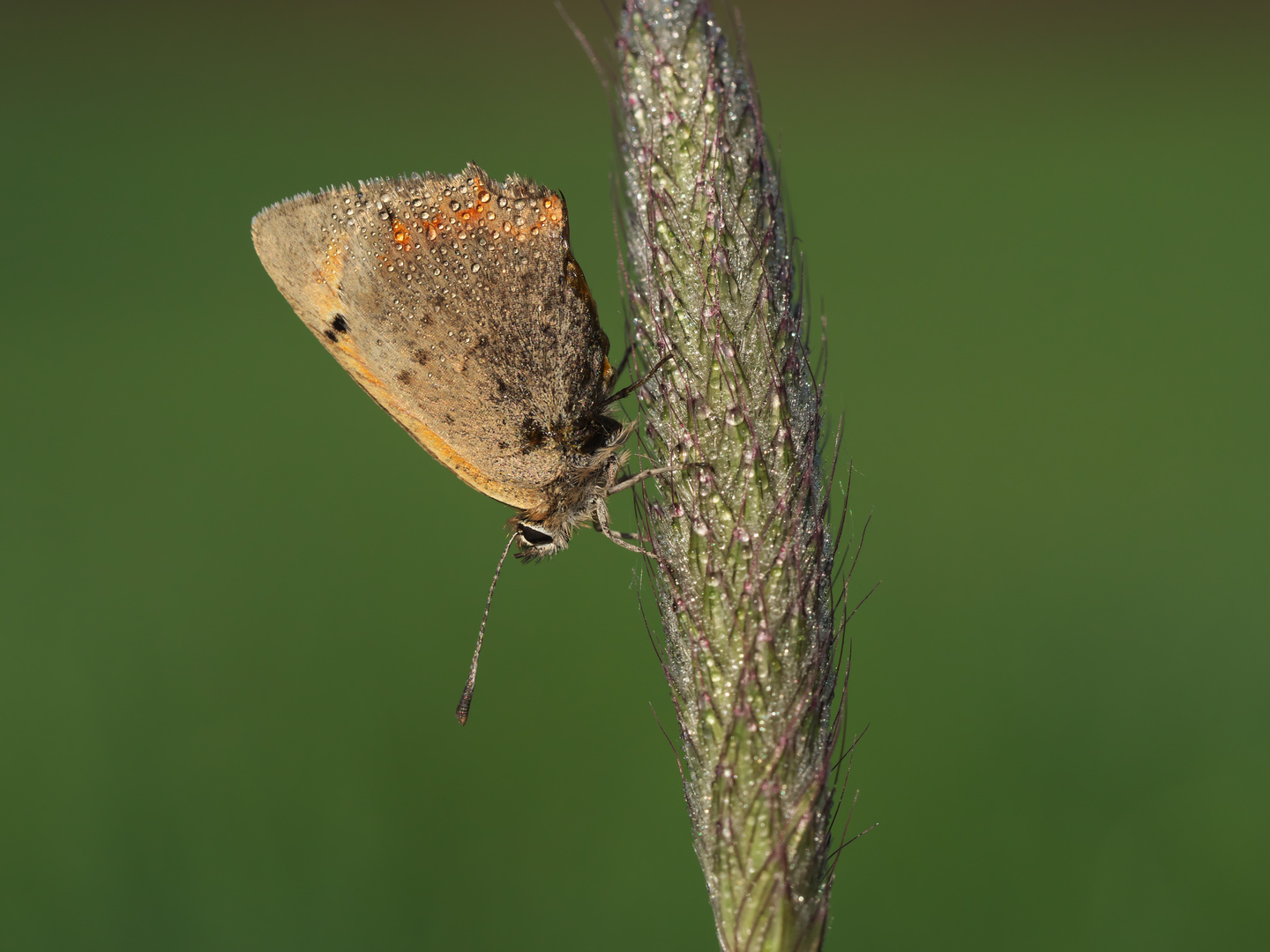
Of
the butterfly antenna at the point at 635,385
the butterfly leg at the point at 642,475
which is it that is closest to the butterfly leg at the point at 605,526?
the butterfly leg at the point at 642,475

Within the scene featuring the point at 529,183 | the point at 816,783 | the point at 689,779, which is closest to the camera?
the point at 816,783

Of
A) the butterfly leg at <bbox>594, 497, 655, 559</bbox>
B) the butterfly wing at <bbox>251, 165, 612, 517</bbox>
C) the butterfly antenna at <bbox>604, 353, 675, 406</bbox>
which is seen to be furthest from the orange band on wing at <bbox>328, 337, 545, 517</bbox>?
the butterfly antenna at <bbox>604, 353, 675, 406</bbox>

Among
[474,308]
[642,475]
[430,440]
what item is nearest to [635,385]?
[642,475]

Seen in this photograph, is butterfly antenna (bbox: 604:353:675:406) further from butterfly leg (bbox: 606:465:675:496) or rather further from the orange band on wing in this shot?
Answer: the orange band on wing

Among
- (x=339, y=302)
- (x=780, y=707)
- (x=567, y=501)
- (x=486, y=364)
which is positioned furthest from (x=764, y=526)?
(x=339, y=302)

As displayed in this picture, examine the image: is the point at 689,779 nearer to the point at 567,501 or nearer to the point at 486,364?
the point at 567,501

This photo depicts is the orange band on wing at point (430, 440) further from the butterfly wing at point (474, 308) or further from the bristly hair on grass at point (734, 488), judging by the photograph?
the bristly hair on grass at point (734, 488)
